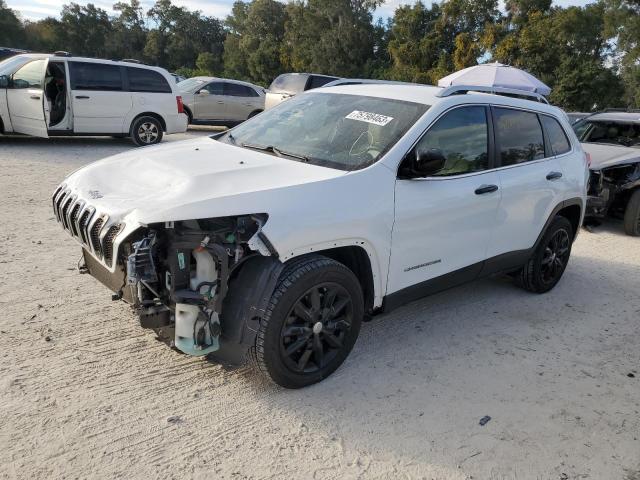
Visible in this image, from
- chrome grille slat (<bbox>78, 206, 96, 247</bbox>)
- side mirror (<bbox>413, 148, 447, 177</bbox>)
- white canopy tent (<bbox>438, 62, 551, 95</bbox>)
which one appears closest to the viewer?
chrome grille slat (<bbox>78, 206, 96, 247</bbox>)

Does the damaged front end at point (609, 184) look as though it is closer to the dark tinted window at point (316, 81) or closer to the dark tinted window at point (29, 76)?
the dark tinted window at point (316, 81)

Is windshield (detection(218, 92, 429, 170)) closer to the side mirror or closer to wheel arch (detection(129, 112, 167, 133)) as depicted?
the side mirror

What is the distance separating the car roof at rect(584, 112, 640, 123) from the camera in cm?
865

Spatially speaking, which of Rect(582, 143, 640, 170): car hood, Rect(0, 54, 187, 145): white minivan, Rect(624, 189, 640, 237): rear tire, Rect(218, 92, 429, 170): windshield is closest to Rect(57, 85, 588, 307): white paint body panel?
Rect(218, 92, 429, 170): windshield

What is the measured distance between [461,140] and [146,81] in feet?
30.2

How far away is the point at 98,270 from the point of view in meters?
3.44

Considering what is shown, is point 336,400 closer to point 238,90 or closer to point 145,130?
point 145,130

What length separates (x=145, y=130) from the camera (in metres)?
11.6

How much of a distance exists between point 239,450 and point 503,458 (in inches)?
55.6

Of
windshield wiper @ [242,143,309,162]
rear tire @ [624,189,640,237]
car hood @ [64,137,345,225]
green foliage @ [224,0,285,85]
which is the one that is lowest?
rear tire @ [624,189,640,237]

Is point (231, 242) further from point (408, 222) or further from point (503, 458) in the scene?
point (503, 458)

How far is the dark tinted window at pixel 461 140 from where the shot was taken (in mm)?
3764

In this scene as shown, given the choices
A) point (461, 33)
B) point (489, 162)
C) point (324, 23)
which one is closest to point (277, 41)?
point (324, 23)

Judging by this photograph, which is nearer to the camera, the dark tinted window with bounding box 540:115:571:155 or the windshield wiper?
the windshield wiper
